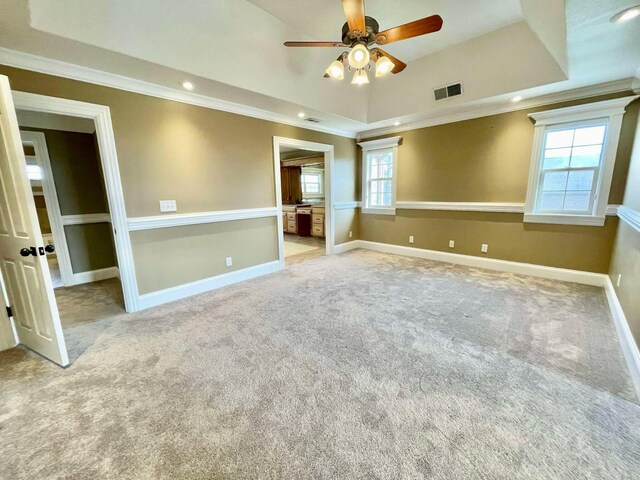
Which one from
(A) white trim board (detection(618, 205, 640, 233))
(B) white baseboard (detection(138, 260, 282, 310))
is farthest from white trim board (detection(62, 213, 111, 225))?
(A) white trim board (detection(618, 205, 640, 233))

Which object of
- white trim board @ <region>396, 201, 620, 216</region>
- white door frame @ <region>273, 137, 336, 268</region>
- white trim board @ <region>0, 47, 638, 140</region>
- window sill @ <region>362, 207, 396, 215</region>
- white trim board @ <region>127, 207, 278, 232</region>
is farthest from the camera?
window sill @ <region>362, 207, 396, 215</region>

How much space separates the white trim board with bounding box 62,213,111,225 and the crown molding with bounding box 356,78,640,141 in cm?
509

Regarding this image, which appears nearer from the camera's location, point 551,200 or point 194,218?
point 194,218

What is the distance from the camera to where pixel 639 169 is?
2463 mm

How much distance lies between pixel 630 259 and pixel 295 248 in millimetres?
5046

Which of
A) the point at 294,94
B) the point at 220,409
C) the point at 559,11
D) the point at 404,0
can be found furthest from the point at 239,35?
the point at 220,409

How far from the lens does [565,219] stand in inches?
139

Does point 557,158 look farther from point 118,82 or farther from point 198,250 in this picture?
point 118,82

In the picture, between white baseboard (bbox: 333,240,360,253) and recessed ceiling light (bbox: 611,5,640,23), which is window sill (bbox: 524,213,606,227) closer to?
recessed ceiling light (bbox: 611,5,640,23)

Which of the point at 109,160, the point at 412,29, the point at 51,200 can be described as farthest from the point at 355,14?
the point at 51,200

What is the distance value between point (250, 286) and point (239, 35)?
299cm

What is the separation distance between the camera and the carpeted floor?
1.28 m

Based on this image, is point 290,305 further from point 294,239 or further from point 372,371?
point 294,239

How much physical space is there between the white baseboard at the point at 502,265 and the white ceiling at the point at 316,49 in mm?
2367
